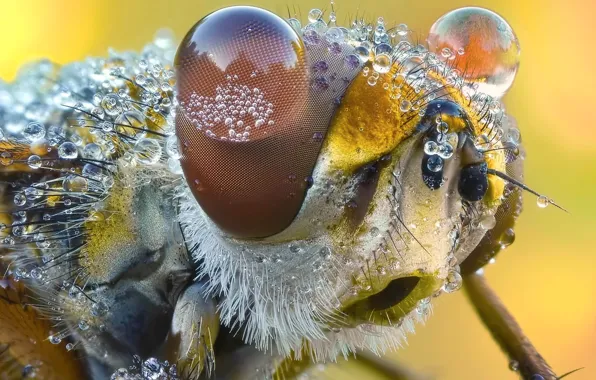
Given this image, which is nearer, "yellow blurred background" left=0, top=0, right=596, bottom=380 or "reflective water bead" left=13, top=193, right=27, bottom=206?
"reflective water bead" left=13, top=193, right=27, bottom=206

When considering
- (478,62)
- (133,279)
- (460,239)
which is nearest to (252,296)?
(133,279)

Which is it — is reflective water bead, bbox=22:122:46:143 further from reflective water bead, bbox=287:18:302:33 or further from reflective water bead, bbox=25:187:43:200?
reflective water bead, bbox=287:18:302:33

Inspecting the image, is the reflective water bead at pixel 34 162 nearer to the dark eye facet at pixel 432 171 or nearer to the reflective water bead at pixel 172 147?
the reflective water bead at pixel 172 147

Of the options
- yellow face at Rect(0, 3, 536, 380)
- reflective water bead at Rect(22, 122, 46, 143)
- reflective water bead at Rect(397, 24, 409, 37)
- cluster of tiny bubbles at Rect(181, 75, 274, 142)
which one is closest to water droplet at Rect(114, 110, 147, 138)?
yellow face at Rect(0, 3, 536, 380)

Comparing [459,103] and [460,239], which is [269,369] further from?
[459,103]

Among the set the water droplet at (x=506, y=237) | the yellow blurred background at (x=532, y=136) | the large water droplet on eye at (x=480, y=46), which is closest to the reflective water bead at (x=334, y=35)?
the large water droplet on eye at (x=480, y=46)

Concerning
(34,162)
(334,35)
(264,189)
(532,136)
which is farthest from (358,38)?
(532,136)

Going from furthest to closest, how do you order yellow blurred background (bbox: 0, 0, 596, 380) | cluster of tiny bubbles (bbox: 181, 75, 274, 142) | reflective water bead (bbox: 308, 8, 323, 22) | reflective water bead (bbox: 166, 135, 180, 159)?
yellow blurred background (bbox: 0, 0, 596, 380) < reflective water bead (bbox: 308, 8, 323, 22) < reflective water bead (bbox: 166, 135, 180, 159) < cluster of tiny bubbles (bbox: 181, 75, 274, 142)
